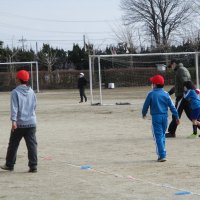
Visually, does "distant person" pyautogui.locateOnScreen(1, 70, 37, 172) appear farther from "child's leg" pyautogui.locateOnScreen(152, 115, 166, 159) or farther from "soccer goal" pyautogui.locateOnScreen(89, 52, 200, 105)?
"soccer goal" pyautogui.locateOnScreen(89, 52, 200, 105)

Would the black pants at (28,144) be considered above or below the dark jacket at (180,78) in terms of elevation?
below

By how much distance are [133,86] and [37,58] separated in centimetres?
3308

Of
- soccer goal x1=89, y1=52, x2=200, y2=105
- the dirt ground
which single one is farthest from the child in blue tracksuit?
soccer goal x1=89, y1=52, x2=200, y2=105

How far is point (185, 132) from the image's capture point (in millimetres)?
15836

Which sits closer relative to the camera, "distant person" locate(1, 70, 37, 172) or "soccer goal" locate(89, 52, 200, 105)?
"distant person" locate(1, 70, 37, 172)

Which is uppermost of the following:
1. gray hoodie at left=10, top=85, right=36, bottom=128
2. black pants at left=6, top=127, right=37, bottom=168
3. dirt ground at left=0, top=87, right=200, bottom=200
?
gray hoodie at left=10, top=85, right=36, bottom=128

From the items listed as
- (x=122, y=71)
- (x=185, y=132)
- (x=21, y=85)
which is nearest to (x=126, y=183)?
(x=21, y=85)

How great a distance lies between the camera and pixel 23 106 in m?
9.85

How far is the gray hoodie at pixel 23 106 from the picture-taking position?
9.79 m

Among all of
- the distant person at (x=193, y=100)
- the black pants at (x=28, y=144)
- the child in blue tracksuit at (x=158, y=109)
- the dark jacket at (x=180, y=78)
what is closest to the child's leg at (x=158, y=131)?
the child in blue tracksuit at (x=158, y=109)

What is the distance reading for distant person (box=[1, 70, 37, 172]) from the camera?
9820 mm

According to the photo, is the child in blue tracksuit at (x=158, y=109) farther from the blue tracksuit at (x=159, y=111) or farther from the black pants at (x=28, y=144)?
the black pants at (x=28, y=144)

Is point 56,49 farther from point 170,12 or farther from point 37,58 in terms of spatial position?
point 170,12

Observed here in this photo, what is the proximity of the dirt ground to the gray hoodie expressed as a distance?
34.7 inches
